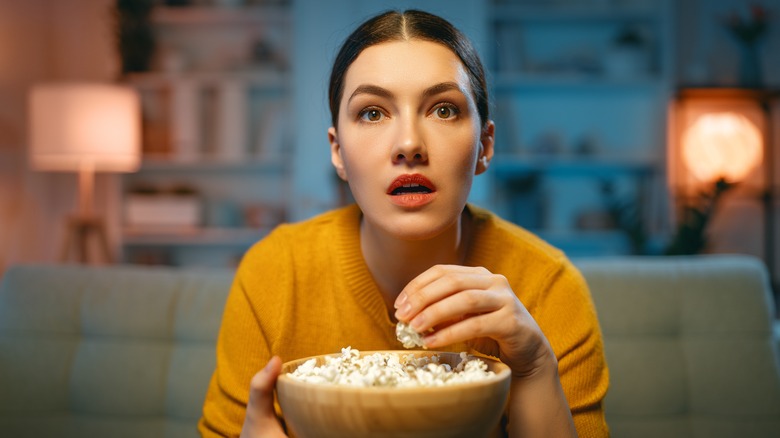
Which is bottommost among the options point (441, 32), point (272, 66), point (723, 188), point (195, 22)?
point (723, 188)

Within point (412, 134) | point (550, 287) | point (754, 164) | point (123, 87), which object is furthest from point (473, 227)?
point (754, 164)

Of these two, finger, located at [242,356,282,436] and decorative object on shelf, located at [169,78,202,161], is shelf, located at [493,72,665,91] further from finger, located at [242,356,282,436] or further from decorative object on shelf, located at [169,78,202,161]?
finger, located at [242,356,282,436]

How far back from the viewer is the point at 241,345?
43.1 inches

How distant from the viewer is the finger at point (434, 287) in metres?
0.75

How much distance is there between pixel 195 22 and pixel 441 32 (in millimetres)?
3651

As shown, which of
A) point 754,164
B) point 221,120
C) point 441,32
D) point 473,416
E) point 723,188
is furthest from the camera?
point 221,120

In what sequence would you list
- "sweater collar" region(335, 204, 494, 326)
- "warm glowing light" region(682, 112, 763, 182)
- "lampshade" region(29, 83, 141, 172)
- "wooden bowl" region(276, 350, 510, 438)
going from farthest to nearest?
1. "warm glowing light" region(682, 112, 763, 182)
2. "lampshade" region(29, 83, 141, 172)
3. "sweater collar" region(335, 204, 494, 326)
4. "wooden bowl" region(276, 350, 510, 438)

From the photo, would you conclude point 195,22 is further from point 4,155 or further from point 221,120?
point 4,155

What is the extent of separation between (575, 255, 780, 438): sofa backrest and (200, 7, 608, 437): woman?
337 mm

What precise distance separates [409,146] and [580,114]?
11.8 feet

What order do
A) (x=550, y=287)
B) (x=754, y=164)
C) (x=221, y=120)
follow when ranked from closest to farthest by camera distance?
1. (x=550, y=287)
2. (x=754, y=164)
3. (x=221, y=120)

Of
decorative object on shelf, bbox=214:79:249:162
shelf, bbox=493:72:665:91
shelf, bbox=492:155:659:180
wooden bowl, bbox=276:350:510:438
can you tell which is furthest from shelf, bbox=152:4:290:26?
wooden bowl, bbox=276:350:510:438

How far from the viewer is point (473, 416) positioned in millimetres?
639

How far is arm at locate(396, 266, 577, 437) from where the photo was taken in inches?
29.5
